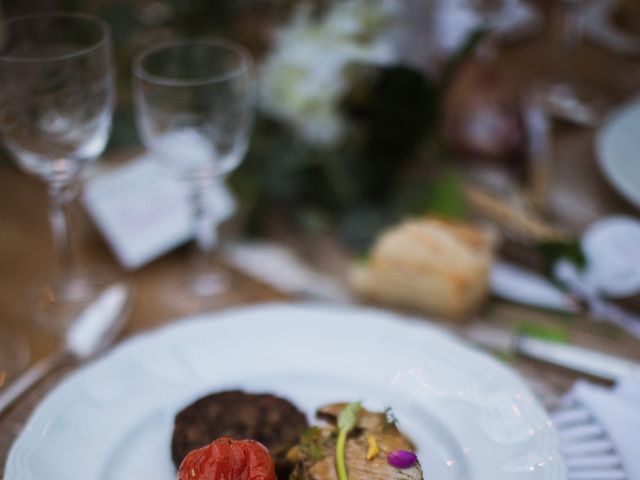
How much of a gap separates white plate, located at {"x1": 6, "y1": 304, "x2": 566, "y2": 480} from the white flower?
1.22 feet

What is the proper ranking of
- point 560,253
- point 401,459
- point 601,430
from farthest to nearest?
point 560,253, point 601,430, point 401,459

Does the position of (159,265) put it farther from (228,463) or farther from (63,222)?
(228,463)

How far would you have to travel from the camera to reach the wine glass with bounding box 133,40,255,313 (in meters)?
0.78

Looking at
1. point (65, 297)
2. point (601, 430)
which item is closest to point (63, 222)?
point (65, 297)

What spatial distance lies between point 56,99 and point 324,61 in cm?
35

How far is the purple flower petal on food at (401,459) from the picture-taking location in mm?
476

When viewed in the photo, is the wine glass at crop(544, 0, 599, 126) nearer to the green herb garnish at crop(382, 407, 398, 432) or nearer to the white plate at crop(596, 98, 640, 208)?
the white plate at crop(596, 98, 640, 208)

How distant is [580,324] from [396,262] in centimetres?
20

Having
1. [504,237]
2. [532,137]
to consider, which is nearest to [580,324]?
[504,237]

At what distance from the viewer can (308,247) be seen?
941mm

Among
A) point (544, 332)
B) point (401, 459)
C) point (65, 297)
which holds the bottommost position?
point (65, 297)

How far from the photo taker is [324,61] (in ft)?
3.14

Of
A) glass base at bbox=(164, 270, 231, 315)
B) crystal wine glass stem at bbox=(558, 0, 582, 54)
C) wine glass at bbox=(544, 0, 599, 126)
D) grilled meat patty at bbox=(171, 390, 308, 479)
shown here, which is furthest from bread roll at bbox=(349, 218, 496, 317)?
crystal wine glass stem at bbox=(558, 0, 582, 54)

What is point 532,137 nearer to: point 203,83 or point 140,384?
point 203,83
